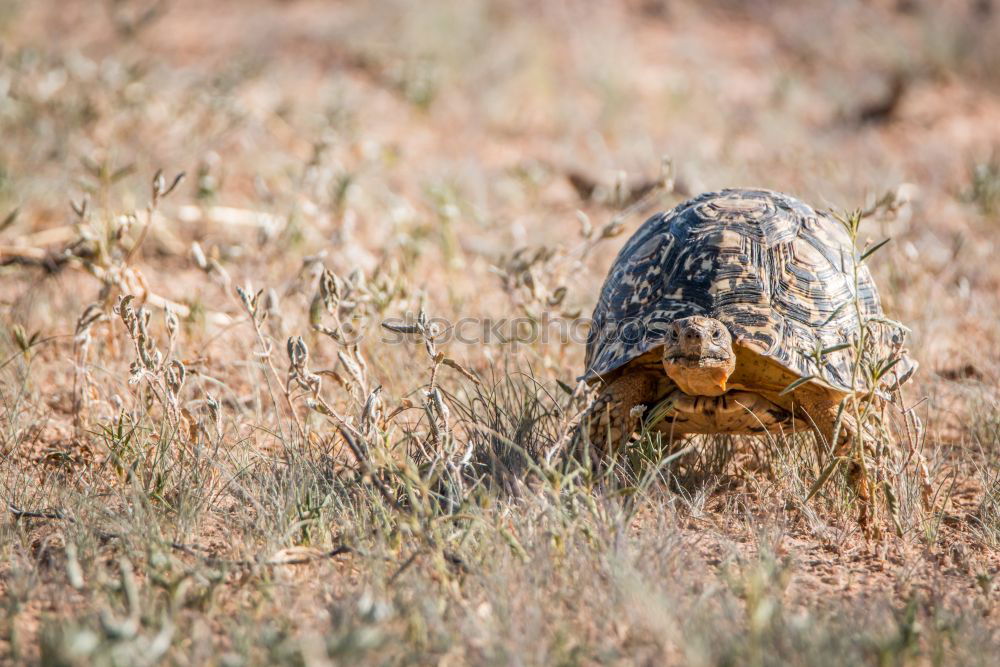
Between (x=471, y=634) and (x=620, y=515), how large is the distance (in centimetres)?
55

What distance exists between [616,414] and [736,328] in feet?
1.70

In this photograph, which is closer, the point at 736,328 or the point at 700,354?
the point at 700,354

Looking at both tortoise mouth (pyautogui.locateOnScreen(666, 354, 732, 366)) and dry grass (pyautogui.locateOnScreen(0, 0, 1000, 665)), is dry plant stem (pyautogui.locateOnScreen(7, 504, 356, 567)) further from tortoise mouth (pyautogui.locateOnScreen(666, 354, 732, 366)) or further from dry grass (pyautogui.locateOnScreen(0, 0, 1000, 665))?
tortoise mouth (pyautogui.locateOnScreen(666, 354, 732, 366))

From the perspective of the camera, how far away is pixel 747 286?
10.7 feet

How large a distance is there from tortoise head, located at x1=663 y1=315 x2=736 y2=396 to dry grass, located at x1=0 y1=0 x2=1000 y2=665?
33 centimetres

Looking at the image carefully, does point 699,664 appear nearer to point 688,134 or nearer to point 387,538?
point 387,538

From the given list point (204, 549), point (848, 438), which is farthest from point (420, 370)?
point (848, 438)

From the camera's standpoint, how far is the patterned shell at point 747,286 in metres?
3.13

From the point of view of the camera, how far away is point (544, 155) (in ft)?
25.3

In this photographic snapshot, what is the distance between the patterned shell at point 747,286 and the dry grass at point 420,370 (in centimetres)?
32

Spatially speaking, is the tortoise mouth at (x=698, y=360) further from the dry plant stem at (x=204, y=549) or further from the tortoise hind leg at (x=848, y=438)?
the dry plant stem at (x=204, y=549)

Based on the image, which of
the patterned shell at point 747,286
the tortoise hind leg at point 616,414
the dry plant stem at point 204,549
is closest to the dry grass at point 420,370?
the dry plant stem at point 204,549
